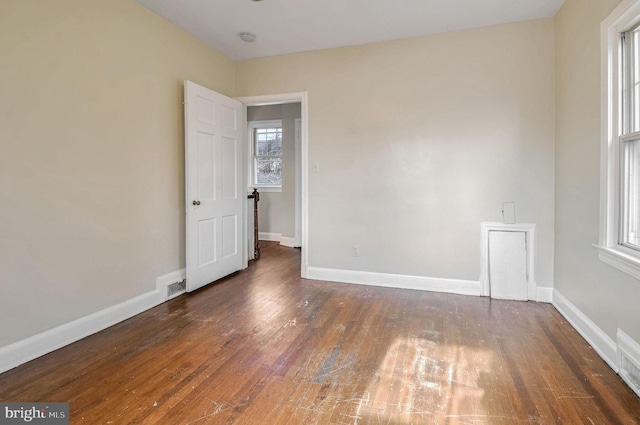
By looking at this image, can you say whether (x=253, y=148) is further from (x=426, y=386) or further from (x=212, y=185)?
(x=426, y=386)

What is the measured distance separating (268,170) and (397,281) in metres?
3.98

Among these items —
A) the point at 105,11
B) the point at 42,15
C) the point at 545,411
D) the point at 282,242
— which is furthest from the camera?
the point at 282,242

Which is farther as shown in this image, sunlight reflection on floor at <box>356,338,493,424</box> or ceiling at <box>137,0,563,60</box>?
ceiling at <box>137,0,563,60</box>

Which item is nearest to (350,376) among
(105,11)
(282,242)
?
(105,11)

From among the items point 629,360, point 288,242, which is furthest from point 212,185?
point 629,360

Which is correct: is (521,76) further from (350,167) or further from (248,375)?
(248,375)

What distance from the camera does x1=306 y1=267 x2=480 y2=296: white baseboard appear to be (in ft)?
11.1

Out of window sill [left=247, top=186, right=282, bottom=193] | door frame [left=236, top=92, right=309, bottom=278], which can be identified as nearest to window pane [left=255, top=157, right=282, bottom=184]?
window sill [left=247, top=186, right=282, bottom=193]

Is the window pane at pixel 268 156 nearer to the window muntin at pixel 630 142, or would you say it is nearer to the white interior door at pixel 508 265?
the white interior door at pixel 508 265

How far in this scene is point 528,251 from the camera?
3199 mm

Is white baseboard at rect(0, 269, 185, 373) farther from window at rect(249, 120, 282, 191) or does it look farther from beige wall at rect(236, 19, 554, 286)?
window at rect(249, 120, 282, 191)

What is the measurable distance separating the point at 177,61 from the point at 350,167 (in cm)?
208

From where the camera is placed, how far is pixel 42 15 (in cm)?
213

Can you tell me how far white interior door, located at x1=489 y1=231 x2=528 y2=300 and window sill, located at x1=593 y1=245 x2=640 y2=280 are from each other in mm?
1018
